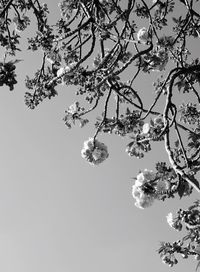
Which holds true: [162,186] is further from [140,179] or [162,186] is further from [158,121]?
[158,121]

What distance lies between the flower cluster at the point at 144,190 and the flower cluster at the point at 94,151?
1.35 metres

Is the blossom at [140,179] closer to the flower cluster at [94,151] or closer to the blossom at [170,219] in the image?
the flower cluster at [94,151]

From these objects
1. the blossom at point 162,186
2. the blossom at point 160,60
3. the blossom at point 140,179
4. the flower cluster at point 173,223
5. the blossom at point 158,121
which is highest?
the blossom at point 160,60

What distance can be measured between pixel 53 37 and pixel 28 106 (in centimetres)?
117

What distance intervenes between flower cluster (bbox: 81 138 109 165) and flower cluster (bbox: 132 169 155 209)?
1.35 metres

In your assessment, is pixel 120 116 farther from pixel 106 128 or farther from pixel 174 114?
pixel 174 114

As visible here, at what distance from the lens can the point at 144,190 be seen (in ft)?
10.2

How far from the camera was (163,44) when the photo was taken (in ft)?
17.4

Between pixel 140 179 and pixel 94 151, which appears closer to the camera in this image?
pixel 140 179

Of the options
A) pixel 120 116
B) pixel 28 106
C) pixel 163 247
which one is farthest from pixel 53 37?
pixel 163 247

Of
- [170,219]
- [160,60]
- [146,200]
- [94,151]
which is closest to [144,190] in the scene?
[146,200]

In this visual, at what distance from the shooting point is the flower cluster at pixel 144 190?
310 cm

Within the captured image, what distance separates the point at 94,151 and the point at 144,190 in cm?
143

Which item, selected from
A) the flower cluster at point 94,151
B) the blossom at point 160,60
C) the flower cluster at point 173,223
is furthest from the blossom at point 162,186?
the blossom at point 160,60
